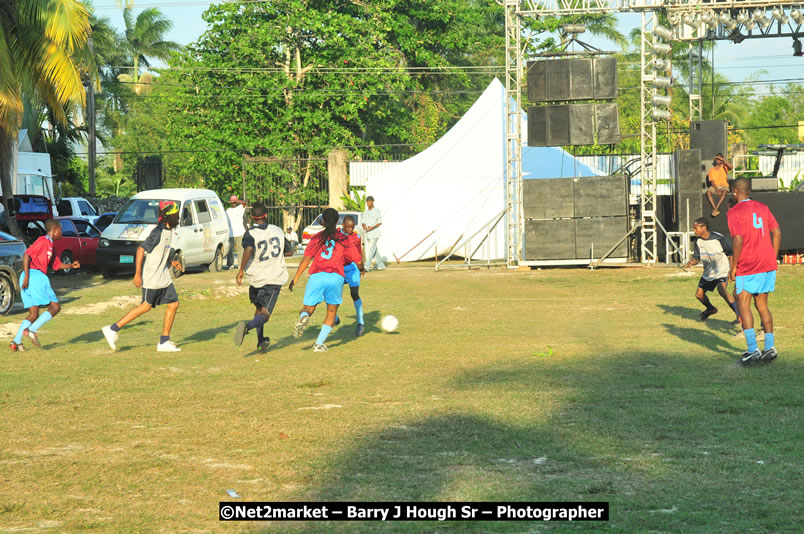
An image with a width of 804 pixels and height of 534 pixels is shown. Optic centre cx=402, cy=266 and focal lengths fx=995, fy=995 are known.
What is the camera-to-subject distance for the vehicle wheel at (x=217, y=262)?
25.0 metres

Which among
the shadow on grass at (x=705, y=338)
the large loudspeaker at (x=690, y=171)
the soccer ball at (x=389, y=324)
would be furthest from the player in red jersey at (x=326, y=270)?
the large loudspeaker at (x=690, y=171)

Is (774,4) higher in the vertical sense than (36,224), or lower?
higher

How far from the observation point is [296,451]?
6633 mm

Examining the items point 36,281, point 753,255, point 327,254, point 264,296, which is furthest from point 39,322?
point 753,255

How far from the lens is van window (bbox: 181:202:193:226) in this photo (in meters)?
23.5

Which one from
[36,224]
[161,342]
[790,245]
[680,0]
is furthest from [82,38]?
[790,245]

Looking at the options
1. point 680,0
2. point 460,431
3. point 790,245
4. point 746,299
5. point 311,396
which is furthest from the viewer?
point 680,0

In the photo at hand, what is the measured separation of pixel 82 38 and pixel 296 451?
15.6 metres

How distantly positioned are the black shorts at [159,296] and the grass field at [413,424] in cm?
69

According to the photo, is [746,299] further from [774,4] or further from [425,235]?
[425,235]

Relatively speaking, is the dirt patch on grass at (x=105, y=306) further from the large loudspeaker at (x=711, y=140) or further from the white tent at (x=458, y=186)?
the large loudspeaker at (x=711, y=140)

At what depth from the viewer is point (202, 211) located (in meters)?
24.5

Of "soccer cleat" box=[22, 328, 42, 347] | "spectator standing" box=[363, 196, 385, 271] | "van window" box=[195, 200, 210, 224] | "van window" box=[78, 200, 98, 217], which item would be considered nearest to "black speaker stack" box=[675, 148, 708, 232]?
"spectator standing" box=[363, 196, 385, 271]

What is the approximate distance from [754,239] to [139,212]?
16569 mm
